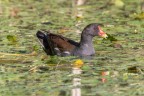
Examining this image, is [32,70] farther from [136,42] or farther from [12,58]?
[136,42]

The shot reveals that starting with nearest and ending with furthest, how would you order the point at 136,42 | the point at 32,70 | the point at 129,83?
the point at 129,83 → the point at 32,70 → the point at 136,42

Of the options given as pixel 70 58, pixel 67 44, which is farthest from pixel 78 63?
pixel 67 44

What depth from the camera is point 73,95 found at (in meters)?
7.85

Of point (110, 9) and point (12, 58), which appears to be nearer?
point (12, 58)

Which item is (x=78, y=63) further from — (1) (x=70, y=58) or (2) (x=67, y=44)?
(2) (x=67, y=44)

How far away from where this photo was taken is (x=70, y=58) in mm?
10242

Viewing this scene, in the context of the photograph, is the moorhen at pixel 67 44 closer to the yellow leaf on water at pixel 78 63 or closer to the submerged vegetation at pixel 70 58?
the submerged vegetation at pixel 70 58

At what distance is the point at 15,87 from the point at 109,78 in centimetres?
130

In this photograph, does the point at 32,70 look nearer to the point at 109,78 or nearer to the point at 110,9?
the point at 109,78

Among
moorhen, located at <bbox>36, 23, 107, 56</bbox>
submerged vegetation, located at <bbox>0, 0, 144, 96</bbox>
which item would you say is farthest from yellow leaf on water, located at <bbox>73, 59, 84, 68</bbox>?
moorhen, located at <bbox>36, 23, 107, 56</bbox>

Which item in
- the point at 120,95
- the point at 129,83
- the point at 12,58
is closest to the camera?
the point at 120,95

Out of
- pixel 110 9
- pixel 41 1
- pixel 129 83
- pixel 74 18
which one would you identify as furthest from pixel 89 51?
pixel 41 1

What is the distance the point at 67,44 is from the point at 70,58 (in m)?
0.37

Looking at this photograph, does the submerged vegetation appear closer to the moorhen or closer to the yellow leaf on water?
the yellow leaf on water
